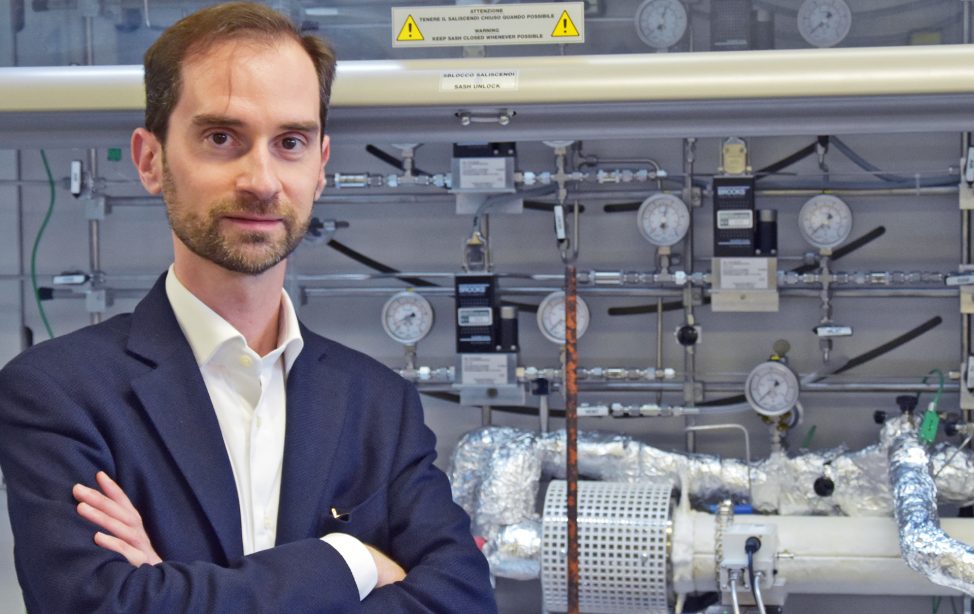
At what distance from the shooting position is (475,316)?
317 centimetres

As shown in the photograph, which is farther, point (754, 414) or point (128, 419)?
point (754, 414)

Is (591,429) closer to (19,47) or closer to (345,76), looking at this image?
(345,76)

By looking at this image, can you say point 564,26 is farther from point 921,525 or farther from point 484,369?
point 921,525

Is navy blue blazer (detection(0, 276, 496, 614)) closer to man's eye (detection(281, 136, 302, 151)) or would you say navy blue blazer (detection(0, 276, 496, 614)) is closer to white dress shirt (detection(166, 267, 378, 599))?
white dress shirt (detection(166, 267, 378, 599))

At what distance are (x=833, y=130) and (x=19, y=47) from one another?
167 cm

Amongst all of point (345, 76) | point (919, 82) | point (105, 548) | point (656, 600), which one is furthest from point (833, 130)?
point (105, 548)

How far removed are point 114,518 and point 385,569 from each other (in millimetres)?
359

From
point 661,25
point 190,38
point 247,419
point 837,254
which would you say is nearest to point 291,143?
point 190,38

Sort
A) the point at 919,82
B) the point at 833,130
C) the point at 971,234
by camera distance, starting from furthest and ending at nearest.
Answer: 1. the point at 971,234
2. the point at 833,130
3. the point at 919,82

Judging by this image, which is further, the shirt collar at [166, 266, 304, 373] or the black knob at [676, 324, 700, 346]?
the black knob at [676, 324, 700, 346]

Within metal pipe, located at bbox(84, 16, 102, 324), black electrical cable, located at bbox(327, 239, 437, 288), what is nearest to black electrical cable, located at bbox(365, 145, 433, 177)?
black electrical cable, located at bbox(327, 239, 437, 288)

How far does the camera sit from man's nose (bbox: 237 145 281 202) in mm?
1384

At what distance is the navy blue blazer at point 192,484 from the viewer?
1310mm

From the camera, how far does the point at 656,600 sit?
287cm
